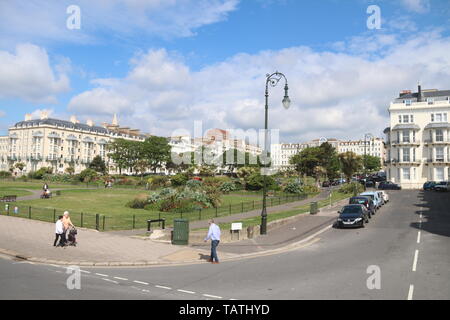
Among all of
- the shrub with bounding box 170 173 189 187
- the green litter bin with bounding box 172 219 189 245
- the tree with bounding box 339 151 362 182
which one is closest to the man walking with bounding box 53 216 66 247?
the green litter bin with bounding box 172 219 189 245

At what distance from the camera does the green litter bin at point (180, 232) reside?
17.5 m

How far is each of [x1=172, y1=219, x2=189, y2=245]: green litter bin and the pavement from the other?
1.47ft

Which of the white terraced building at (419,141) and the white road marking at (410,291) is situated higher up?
the white terraced building at (419,141)

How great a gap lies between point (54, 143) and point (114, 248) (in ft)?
396

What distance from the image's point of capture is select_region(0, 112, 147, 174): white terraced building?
122688mm

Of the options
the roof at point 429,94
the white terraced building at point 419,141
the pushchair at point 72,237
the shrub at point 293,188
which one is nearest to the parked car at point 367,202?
the pushchair at point 72,237

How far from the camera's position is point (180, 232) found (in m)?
17.6

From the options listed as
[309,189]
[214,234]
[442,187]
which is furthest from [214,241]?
[442,187]

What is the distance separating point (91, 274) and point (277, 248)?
331 inches

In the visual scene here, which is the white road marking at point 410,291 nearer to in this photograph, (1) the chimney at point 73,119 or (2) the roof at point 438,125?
(2) the roof at point 438,125

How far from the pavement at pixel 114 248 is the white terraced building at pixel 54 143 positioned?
358ft

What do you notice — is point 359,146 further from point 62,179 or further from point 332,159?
point 62,179

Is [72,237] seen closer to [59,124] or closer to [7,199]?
[7,199]

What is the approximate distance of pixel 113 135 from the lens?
150m
